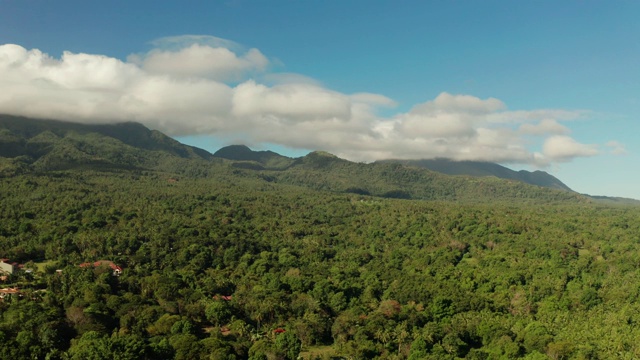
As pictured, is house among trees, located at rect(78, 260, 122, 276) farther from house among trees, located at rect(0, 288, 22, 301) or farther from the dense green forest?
house among trees, located at rect(0, 288, 22, 301)

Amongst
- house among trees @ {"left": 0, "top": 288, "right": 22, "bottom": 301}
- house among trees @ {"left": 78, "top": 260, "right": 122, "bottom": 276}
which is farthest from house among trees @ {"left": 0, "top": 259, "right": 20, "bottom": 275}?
house among trees @ {"left": 78, "top": 260, "right": 122, "bottom": 276}

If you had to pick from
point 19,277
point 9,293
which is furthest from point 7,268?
point 9,293

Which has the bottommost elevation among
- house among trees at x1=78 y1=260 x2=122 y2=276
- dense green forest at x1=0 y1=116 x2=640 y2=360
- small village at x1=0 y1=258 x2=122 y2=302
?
small village at x1=0 y1=258 x2=122 y2=302

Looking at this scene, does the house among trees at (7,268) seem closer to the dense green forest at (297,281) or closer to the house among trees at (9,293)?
the dense green forest at (297,281)

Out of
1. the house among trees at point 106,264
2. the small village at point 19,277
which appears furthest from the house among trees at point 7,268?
the house among trees at point 106,264

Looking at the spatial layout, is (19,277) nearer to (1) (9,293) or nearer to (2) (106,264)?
(1) (9,293)

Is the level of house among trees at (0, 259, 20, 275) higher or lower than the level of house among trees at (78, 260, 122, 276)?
lower

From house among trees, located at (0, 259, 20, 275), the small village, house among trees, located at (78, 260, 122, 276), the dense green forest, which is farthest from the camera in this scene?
house among trees, located at (78, 260, 122, 276)

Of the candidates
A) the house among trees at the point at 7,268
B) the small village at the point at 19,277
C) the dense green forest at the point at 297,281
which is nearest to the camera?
the dense green forest at the point at 297,281
